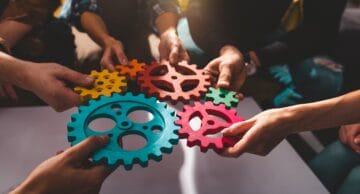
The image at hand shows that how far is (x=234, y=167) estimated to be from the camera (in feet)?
3.14

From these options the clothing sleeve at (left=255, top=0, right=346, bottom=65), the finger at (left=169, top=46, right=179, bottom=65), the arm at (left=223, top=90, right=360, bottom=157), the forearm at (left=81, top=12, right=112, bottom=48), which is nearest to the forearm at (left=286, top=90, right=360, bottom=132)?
the arm at (left=223, top=90, right=360, bottom=157)

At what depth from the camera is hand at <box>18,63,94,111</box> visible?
928 millimetres

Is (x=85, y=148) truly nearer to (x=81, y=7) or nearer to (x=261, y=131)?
(x=261, y=131)

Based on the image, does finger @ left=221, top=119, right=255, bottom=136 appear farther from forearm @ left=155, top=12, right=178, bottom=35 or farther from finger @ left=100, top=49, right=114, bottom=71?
forearm @ left=155, top=12, right=178, bottom=35

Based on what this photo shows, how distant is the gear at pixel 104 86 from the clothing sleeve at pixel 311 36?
2.58 feet

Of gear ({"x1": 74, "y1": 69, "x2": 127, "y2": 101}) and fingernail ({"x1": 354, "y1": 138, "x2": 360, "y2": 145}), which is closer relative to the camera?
gear ({"x1": 74, "y1": 69, "x2": 127, "y2": 101})

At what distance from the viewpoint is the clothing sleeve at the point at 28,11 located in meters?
1.25

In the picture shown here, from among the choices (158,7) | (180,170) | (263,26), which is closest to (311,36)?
(263,26)

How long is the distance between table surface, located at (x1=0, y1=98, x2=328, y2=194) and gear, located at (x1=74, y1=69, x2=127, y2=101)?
0.17m

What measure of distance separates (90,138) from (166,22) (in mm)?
811

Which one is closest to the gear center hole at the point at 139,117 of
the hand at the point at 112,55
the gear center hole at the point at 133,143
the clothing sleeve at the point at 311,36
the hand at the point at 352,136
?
Result: the gear center hole at the point at 133,143

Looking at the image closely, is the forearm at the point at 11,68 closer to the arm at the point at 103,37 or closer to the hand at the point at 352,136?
the arm at the point at 103,37

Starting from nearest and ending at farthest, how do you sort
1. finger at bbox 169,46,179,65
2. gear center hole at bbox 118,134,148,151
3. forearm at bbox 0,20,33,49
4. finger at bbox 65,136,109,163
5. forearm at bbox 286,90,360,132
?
finger at bbox 65,136,109,163
forearm at bbox 286,90,360,132
gear center hole at bbox 118,134,148,151
finger at bbox 169,46,179,65
forearm at bbox 0,20,33,49

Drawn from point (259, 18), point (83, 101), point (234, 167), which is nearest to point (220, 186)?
point (234, 167)
